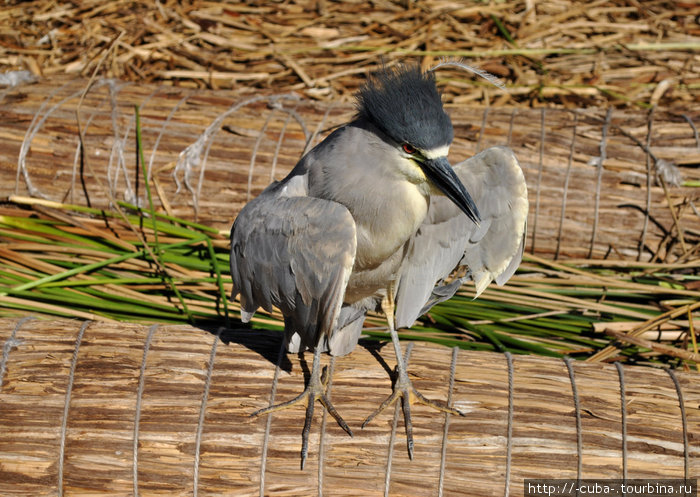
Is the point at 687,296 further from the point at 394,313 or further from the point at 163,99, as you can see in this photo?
the point at 163,99

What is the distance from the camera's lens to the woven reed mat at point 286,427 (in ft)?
7.31

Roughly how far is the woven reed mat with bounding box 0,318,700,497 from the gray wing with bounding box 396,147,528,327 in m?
0.33

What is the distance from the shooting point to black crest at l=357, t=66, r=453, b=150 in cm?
211

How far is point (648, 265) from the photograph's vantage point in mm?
3420

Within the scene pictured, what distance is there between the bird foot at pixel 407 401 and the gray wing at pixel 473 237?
29cm

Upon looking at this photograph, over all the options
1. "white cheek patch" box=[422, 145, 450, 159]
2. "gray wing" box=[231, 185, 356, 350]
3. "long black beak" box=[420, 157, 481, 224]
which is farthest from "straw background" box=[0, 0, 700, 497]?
"white cheek patch" box=[422, 145, 450, 159]

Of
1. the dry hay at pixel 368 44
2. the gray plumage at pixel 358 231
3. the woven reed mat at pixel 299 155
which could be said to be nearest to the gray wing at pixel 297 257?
the gray plumage at pixel 358 231

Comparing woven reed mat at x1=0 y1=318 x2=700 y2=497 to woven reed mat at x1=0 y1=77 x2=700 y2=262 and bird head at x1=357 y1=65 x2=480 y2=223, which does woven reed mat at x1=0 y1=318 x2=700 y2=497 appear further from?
woven reed mat at x1=0 y1=77 x2=700 y2=262

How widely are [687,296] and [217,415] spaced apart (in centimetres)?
224

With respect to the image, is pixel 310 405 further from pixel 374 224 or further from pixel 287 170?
pixel 287 170

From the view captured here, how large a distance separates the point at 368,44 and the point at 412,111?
2.72 m

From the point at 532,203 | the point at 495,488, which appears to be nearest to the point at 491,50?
the point at 532,203

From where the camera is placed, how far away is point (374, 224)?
2.29 m

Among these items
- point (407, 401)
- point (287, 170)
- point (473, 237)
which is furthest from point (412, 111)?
point (287, 170)
